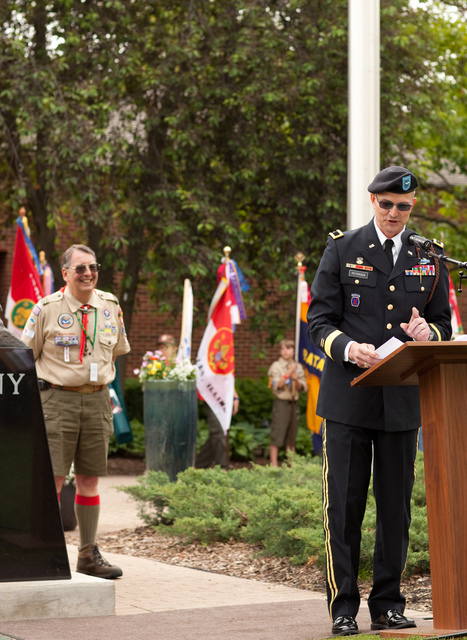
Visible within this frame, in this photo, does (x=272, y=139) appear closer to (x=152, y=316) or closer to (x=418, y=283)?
(x=152, y=316)

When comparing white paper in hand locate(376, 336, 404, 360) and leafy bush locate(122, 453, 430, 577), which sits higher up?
white paper in hand locate(376, 336, 404, 360)

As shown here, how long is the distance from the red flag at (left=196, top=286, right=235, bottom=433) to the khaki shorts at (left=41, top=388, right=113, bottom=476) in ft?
20.4

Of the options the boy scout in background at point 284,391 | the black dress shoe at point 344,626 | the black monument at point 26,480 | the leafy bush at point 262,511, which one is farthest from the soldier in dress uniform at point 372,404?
the boy scout in background at point 284,391

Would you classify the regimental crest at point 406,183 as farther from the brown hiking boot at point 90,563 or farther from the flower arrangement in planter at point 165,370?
the flower arrangement in planter at point 165,370

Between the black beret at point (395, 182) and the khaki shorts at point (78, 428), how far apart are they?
8.94ft

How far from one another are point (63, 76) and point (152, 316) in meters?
8.08

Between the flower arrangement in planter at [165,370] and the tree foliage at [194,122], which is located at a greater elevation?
the tree foliage at [194,122]

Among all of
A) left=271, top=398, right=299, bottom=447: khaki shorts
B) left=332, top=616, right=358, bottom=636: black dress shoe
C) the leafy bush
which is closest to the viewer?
left=332, top=616, right=358, bottom=636: black dress shoe

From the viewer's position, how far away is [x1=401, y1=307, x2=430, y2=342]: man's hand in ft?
13.6

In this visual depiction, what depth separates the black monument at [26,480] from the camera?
515cm

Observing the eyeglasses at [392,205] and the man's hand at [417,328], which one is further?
the eyeglasses at [392,205]

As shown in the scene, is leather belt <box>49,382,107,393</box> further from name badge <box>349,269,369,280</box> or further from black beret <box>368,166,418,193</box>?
black beret <box>368,166,418,193</box>

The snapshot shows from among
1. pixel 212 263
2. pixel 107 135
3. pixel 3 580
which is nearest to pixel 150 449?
pixel 212 263

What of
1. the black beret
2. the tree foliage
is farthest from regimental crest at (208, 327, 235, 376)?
the black beret
